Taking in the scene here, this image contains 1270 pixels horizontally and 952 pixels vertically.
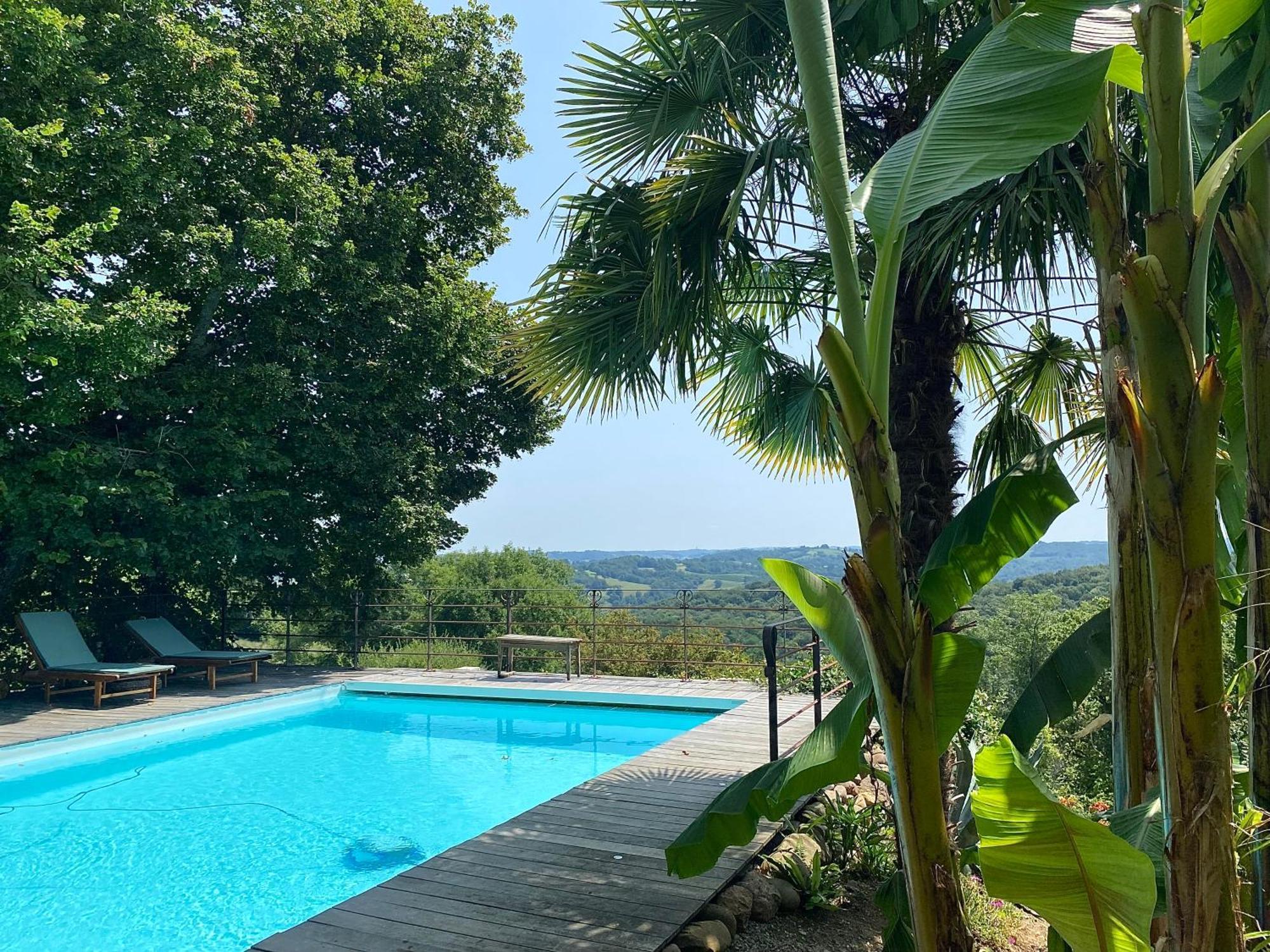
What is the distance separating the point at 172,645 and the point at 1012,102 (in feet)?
38.9

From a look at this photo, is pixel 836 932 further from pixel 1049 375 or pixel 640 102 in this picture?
pixel 640 102

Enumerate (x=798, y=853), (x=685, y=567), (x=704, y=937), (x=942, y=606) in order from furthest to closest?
(x=685, y=567) < (x=798, y=853) < (x=704, y=937) < (x=942, y=606)

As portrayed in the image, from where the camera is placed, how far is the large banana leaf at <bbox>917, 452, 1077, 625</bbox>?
1.82 metres

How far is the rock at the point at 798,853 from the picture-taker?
13.4 ft

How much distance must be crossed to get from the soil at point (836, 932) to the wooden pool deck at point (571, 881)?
11.4 inches

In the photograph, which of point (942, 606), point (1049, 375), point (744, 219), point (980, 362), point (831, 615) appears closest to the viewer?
point (942, 606)

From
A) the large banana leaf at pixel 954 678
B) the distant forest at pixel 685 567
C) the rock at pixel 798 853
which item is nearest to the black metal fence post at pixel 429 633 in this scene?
the rock at pixel 798 853

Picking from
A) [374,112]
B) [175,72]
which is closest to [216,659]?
[175,72]

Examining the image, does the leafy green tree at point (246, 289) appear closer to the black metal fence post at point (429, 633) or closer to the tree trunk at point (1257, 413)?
the black metal fence post at point (429, 633)

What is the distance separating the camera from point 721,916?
3549mm

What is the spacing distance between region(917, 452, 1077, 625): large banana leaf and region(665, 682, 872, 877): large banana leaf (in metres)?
0.43

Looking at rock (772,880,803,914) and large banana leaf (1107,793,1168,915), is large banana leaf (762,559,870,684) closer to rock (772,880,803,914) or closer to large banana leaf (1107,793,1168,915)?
large banana leaf (1107,793,1168,915)

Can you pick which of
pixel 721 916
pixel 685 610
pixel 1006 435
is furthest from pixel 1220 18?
pixel 685 610

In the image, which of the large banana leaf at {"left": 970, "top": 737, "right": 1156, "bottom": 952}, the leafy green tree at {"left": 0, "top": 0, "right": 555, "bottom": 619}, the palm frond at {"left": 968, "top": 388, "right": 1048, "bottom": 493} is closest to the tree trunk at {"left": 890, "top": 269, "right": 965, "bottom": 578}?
the palm frond at {"left": 968, "top": 388, "right": 1048, "bottom": 493}
